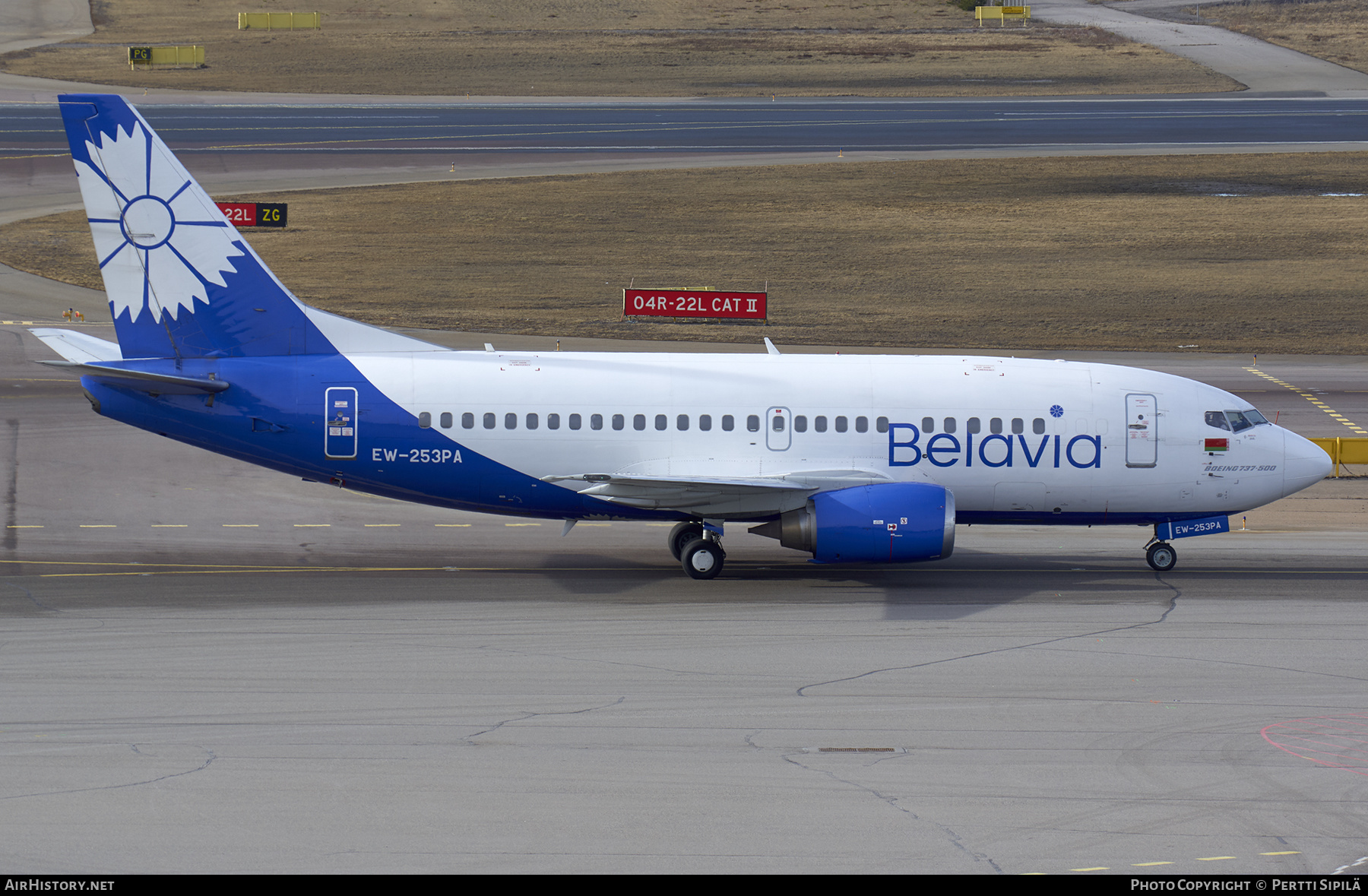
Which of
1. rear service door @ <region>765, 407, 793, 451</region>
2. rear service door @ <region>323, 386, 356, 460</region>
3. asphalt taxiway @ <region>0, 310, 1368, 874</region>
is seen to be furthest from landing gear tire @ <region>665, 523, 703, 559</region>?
rear service door @ <region>323, 386, 356, 460</region>

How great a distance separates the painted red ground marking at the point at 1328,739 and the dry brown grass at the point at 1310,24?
104 meters

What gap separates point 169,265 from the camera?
27.5 metres

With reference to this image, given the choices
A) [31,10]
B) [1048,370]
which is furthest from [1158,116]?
[31,10]

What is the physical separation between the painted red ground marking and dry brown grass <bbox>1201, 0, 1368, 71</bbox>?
103896 mm

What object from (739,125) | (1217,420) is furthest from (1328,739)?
(739,125)

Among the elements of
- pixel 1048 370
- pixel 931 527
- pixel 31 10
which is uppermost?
pixel 31 10

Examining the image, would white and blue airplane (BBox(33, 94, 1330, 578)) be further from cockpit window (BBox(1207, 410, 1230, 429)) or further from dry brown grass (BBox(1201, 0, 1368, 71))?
dry brown grass (BBox(1201, 0, 1368, 71))

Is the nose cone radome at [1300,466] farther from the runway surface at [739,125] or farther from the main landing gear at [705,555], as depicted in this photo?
the runway surface at [739,125]

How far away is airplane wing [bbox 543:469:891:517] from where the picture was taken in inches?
1060

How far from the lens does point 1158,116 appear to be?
9131 centimetres

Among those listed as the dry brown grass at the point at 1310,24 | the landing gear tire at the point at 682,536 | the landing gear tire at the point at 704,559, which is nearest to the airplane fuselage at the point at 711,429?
the landing gear tire at the point at 704,559

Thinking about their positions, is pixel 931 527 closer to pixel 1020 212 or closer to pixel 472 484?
pixel 472 484

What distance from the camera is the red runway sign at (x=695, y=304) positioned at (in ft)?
176

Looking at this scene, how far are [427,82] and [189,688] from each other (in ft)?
289
